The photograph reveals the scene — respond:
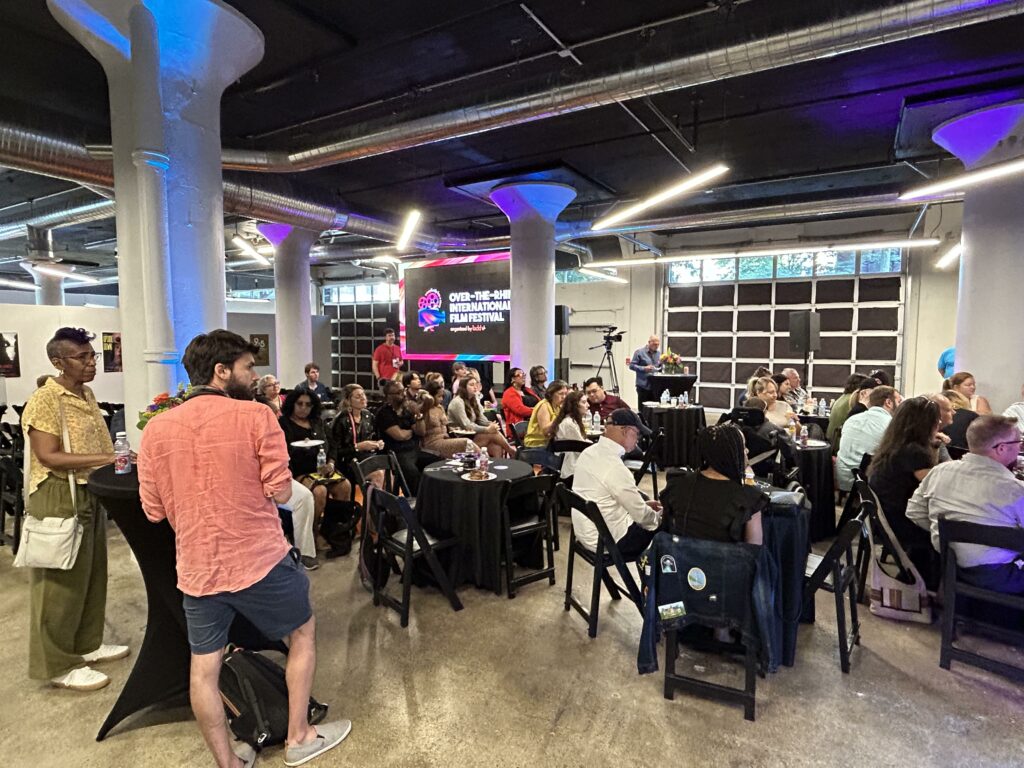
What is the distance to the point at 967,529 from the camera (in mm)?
2441

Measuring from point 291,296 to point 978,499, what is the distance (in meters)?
10.1

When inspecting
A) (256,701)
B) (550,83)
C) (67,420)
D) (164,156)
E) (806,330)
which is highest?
(550,83)

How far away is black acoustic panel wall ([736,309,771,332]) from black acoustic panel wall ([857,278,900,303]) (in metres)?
1.57

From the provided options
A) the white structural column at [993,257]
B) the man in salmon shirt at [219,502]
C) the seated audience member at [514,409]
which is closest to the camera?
the man in salmon shirt at [219,502]

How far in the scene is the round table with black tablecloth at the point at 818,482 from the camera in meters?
4.35

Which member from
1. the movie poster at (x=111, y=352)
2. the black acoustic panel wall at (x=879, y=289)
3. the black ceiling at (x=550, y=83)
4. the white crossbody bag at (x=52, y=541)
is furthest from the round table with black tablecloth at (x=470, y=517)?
the black acoustic panel wall at (x=879, y=289)

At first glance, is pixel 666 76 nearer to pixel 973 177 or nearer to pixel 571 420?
pixel 571 420

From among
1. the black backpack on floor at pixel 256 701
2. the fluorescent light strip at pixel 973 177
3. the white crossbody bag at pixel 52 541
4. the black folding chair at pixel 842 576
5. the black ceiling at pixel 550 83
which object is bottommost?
the black backpack on floor at pixel 256 701

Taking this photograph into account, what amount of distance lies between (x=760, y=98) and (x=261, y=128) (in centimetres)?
529

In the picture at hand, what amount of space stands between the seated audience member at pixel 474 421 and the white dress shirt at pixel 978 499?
337 cm

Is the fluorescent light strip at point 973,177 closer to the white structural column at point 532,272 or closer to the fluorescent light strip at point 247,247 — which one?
the white structural column at point 532,272

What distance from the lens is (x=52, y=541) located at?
2.39 meters

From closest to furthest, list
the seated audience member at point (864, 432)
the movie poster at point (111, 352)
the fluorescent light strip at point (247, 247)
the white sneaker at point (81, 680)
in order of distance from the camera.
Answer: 1. the white sneaker at point (81, 680)
2. the seated audience member at point (864, 432)
3. the movie poster at point (111, 352)
4. the fluorescent light strip at point (247, 247)

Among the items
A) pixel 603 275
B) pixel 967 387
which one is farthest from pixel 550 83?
pixel 603 275
